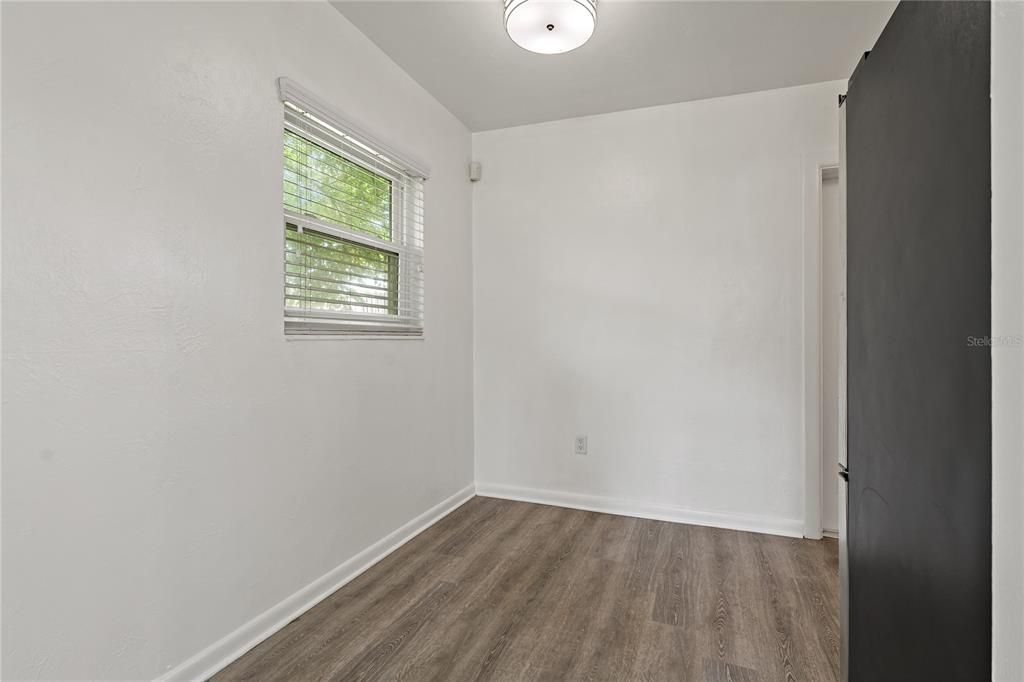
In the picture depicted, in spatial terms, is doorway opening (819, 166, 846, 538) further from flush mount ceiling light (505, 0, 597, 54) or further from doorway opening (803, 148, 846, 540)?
flush mount ceiling light (505, 0, 597, 54)

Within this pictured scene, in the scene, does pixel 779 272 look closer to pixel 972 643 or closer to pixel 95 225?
pixel 972 643

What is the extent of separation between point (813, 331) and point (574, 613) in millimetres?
1925

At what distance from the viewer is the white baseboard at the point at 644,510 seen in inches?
113

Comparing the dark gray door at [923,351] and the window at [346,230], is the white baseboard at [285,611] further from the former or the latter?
the dark gray door at [923,351]

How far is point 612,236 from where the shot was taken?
10.4 feet

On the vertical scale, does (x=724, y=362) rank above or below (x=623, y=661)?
above

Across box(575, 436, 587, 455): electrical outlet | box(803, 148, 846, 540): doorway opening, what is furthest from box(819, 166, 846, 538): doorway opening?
box(575, 436, 587, 455): electrical outlet

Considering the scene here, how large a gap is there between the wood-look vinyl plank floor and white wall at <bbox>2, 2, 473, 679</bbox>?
11.7 inches

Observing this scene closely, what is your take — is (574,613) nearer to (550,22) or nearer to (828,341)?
(828,341)

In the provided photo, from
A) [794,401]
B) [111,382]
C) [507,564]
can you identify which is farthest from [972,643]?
[794,401]

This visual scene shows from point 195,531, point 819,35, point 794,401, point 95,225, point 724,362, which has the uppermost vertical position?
point 819,35

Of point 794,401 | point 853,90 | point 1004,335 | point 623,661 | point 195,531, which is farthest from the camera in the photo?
point 794,401

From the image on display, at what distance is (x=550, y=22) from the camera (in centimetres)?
194

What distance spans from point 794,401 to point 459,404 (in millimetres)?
1919
